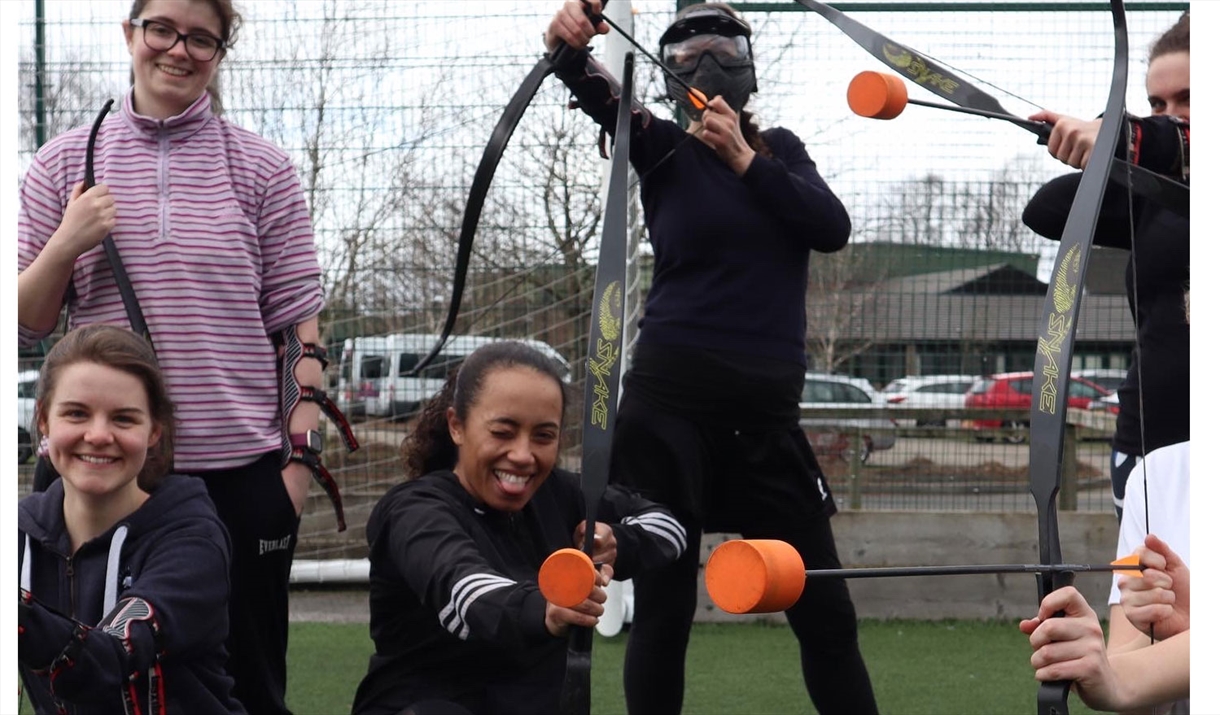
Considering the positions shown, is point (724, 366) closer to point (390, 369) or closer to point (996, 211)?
point (996, 211)

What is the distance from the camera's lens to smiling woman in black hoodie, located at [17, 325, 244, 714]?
2.10 metres

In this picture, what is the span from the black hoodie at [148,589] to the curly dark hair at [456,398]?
377mm

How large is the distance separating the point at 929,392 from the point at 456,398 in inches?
116

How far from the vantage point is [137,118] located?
251cm

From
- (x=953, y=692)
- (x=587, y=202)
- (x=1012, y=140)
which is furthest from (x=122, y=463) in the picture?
(x=1012, y=140)

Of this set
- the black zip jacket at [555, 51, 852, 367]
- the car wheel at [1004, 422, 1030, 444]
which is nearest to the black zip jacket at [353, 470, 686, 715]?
the black zip jacket at [555, 51, 852, 367]

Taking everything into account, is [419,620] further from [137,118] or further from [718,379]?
[137,118]

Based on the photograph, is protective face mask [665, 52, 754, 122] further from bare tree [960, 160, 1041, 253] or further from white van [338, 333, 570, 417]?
white van [338, 333, 570, 417]

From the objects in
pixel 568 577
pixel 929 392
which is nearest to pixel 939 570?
pixel 568 577

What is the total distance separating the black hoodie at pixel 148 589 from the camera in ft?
6.76

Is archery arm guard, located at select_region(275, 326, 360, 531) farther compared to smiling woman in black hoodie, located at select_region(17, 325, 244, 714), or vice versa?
archery arm guard, located at select_region(275, 326, 360, 531)

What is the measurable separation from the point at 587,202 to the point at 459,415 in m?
2.39

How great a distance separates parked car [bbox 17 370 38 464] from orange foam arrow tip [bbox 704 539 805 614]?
12.0ft

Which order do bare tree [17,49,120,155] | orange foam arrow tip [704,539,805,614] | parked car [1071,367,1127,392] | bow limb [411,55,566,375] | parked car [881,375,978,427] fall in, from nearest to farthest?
orange foam arrow tip [704,539,805,614]
bow limb [411,55,566,375]
bare tree [17,49,120,155]
parked car [1071,367,1127,392]
parked car [881,375,978,427]
